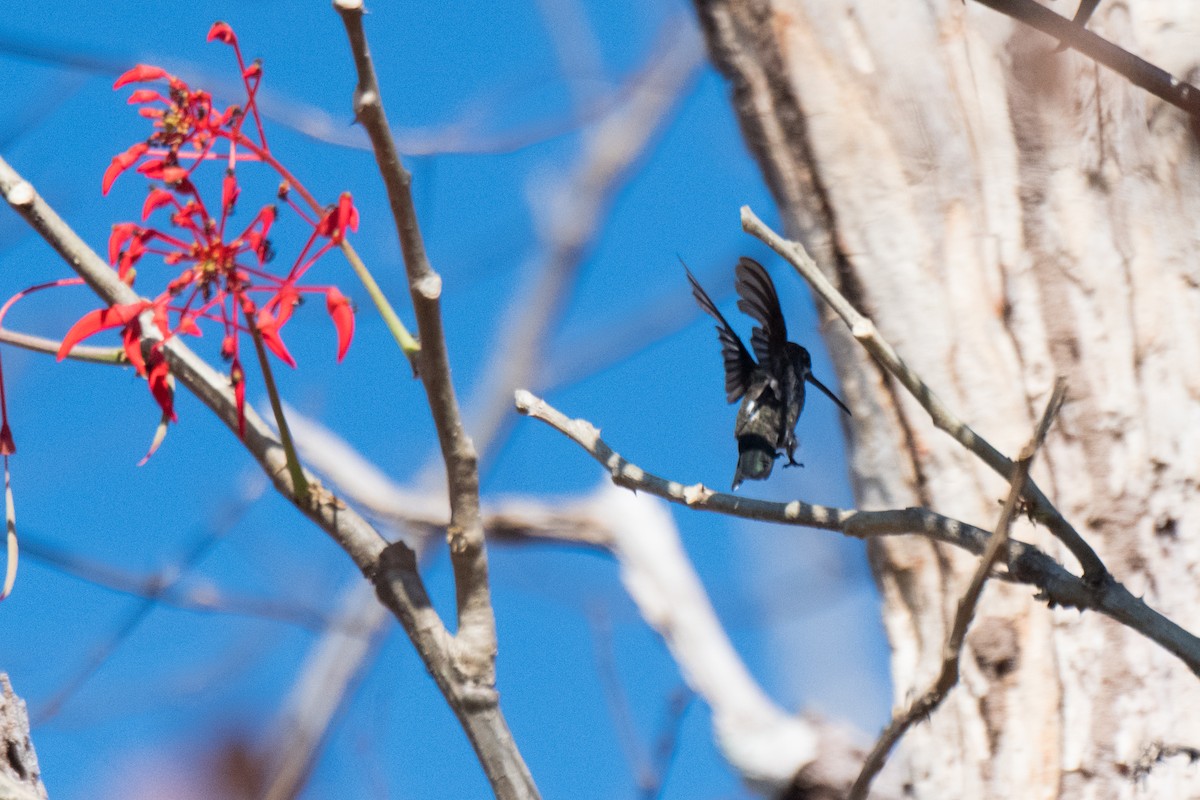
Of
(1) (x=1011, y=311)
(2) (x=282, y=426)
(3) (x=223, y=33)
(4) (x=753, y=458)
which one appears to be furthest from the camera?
(1) (x=1011, y=311)

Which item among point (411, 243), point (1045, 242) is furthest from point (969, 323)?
point (411, 243)

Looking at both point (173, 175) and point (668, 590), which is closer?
point (173, 175)

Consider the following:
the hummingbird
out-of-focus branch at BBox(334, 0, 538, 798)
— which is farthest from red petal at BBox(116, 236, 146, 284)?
the hummingbird

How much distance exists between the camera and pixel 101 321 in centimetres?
109

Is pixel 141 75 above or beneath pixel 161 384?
above

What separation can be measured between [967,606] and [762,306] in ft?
2.21

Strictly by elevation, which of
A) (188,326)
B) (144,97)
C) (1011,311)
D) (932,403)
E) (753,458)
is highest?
(1011,311)

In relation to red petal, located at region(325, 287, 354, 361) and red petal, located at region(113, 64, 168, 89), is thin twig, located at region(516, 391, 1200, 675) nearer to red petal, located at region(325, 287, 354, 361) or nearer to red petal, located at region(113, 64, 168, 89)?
red petal, located at region(325, 287, 354, 361)

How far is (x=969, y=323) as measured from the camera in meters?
1.79

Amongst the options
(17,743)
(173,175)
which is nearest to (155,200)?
(173,175)

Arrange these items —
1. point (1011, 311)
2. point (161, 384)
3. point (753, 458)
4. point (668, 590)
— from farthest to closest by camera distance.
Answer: point (668, 590) → point (1011, 311) → point (753, 458) → point (161, 384)

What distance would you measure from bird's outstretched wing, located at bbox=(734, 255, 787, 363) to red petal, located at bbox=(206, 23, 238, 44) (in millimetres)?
564

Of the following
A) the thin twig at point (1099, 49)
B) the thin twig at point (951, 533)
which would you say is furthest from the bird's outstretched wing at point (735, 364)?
the thin twig at point (1099, 49)

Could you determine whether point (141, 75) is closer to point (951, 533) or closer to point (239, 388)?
point (239, 388)
